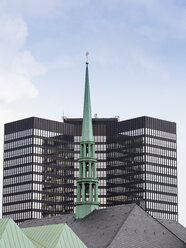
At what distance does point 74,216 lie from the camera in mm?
134375

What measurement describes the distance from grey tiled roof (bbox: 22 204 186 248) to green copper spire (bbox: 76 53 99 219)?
776 cm

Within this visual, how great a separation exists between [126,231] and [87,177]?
2541 centimetres

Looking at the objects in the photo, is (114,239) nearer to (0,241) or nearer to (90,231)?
(90,231)

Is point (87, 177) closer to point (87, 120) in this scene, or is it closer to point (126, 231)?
point (87, 120)

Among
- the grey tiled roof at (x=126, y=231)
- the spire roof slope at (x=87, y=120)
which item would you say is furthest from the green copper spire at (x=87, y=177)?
the grey tiled roof at (x=126, y=231)

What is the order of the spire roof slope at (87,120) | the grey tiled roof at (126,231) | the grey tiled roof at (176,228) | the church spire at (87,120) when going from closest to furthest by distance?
the grey tiled roof at (126,231) → the grey tiled roof at (176,228) → the church spire at (87,120) → the spire roof slope at (87,120)

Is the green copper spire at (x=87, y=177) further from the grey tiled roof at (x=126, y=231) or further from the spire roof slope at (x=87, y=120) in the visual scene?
the grey tiled roof at (x=126, y=231)

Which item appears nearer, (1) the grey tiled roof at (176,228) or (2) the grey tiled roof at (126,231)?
(2) the grey tiled roof at (126,231)

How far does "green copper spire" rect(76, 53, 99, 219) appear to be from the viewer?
439 feet

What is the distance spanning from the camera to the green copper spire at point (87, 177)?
134 metres

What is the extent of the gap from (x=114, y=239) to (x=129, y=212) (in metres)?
7.55

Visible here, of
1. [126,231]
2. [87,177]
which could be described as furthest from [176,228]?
[87,177]

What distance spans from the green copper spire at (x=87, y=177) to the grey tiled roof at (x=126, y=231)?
7.76 m

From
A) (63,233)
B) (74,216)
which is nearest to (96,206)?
(74,216)
